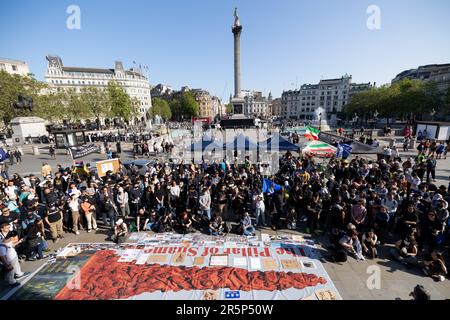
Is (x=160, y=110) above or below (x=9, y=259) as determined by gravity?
above

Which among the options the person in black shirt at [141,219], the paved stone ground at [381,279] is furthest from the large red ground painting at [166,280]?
the person in black shirt at [141,219]

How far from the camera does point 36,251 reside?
25.2ft

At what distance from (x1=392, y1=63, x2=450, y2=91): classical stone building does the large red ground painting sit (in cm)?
8450

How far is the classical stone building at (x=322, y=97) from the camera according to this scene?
11844 centimetres

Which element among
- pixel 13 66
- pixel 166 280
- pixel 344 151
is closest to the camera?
pixel 166 280

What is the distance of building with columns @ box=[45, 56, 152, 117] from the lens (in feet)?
306

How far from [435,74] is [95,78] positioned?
137782 mm

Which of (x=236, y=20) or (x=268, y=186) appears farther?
(x=236, y=20)

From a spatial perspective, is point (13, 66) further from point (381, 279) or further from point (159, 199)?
point (381, 279)

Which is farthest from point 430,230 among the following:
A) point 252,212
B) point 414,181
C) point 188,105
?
point 188,105

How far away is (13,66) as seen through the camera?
229 feet

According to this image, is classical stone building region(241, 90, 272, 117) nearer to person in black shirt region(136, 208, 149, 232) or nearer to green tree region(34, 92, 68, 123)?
green tree region(34, 92, 68, 123)

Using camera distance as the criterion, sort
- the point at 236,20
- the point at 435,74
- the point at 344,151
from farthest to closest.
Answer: the point at 435,74 → the point at 236,20 → the point at 344,151

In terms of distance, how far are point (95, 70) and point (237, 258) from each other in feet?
411
